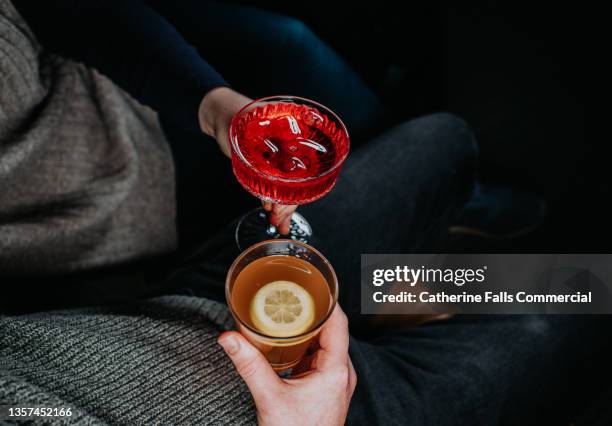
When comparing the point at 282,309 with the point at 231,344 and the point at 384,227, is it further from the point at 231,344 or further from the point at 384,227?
the point at 384,227

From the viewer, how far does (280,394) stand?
81 cm

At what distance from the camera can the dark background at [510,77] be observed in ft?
5.48

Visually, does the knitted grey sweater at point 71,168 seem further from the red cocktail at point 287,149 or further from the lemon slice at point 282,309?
the lemon slice at point 282,309

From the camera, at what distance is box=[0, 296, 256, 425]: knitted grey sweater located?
0.79 meters

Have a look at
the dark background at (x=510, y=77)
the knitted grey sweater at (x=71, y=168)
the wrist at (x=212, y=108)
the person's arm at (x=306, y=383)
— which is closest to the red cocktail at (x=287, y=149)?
the wrist at (x=212, y=108)

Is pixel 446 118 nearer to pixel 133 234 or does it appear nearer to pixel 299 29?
pixel 299 29

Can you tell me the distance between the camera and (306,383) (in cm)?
85

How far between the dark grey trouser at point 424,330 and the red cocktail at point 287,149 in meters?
0.31

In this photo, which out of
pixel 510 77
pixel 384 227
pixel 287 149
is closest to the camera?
pixel 287 149

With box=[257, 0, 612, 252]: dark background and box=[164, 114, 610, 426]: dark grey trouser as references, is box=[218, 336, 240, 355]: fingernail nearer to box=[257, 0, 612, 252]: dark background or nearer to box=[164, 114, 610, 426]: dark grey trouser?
box=[164, 114, 610, 426]: dark grey trouser

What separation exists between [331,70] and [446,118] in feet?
1.34

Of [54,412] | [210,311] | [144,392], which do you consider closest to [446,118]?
[210,311]

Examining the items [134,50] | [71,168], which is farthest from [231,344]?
[134,50]

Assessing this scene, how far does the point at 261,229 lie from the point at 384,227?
355mm
